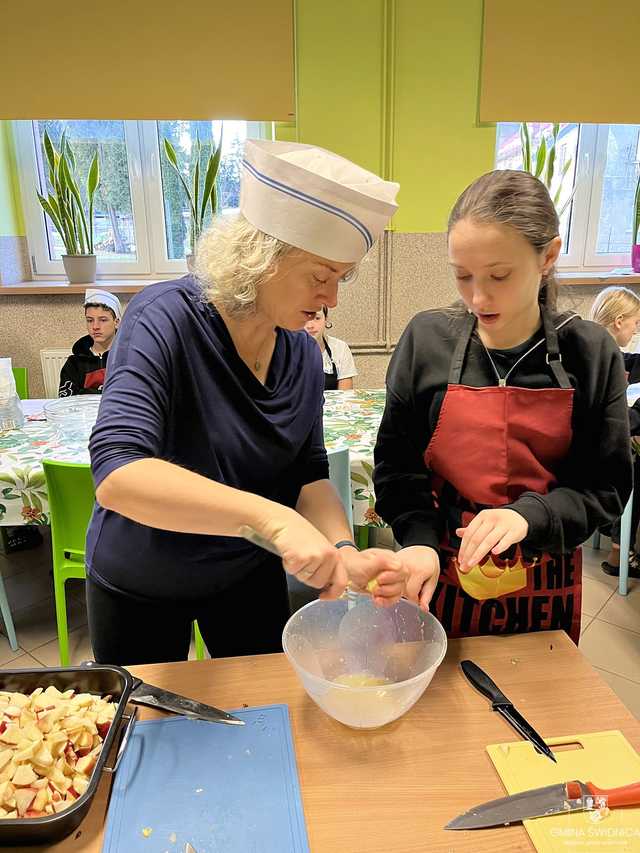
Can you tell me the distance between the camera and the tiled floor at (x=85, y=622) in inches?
89.7

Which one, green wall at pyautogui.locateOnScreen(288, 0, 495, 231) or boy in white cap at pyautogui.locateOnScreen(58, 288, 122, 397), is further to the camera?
green wall at pyautogui.locateOnScreen(288, 0, 495, 231)

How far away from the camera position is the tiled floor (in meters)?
2.28

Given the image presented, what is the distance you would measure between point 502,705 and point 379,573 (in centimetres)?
26

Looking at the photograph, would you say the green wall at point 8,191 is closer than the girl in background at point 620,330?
No

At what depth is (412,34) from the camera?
350cm

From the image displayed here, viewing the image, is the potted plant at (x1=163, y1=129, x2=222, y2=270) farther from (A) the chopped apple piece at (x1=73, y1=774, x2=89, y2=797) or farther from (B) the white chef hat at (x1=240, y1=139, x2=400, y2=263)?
(A) the chopped apple piece at (x1=73, y1=774, x2=89, y2=797)

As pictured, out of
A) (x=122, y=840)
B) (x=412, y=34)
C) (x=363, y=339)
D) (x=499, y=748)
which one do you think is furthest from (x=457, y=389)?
(x=412, y=34)

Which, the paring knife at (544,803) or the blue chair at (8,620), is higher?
the paring knife at (544,803)

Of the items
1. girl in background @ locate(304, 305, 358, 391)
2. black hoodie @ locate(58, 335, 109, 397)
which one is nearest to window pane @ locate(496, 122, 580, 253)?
girl in background @ locate(304, 305, 358, 391)

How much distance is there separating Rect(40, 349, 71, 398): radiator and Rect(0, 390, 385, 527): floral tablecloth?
1473 mm

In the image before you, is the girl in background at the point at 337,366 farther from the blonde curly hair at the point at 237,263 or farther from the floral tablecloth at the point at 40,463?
the blonde curly hair at the point at 237,263

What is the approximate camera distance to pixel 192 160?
3902 mm

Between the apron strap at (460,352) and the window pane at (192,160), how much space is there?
302 centimetres

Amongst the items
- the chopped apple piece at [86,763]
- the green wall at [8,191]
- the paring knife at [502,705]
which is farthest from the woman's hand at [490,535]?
the green wall at [8,191]
